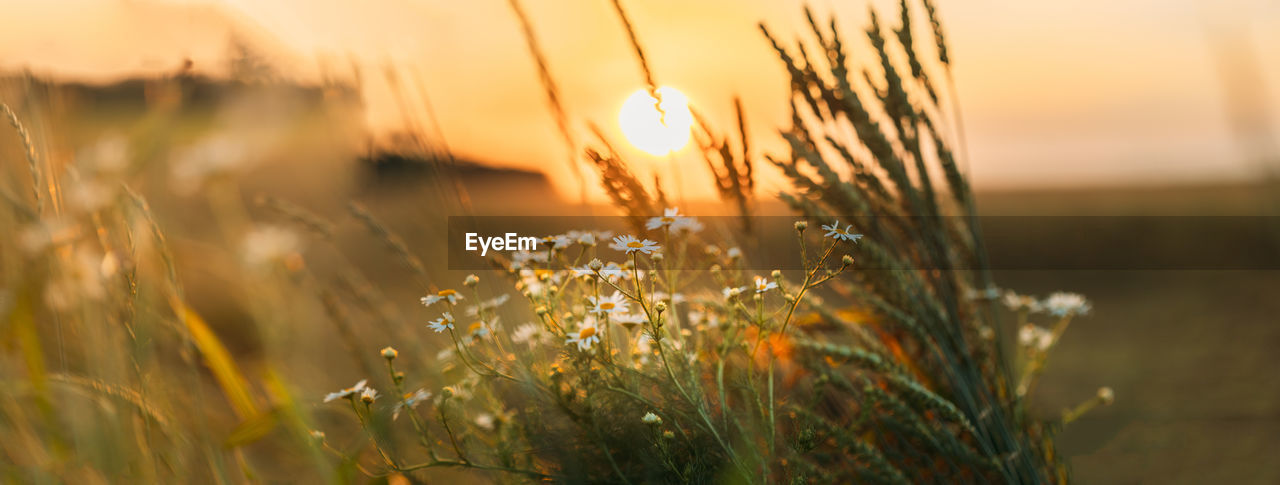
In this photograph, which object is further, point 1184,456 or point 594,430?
point 1184,456

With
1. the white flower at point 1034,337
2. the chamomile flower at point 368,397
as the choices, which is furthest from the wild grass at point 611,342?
the white flower at point 1034,337

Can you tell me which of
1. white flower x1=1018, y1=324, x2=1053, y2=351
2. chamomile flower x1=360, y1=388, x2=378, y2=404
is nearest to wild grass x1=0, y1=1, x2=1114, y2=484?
chamomile flower x1=360, y1=388, x2=378, y2=404

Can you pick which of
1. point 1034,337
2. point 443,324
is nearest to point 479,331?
point 443,324

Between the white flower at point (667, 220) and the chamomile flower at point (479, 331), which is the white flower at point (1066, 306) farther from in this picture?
the chamomile flower at point (479, 331)

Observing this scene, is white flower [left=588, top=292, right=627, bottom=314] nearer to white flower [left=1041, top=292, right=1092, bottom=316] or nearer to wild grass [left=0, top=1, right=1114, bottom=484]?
wild grass [left=0, top=1, right=1114, bottom=484]

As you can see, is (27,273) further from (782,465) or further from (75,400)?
(782,465)

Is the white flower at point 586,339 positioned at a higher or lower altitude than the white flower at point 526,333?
lower

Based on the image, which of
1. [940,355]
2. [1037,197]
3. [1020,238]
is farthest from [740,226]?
[1037,197]
